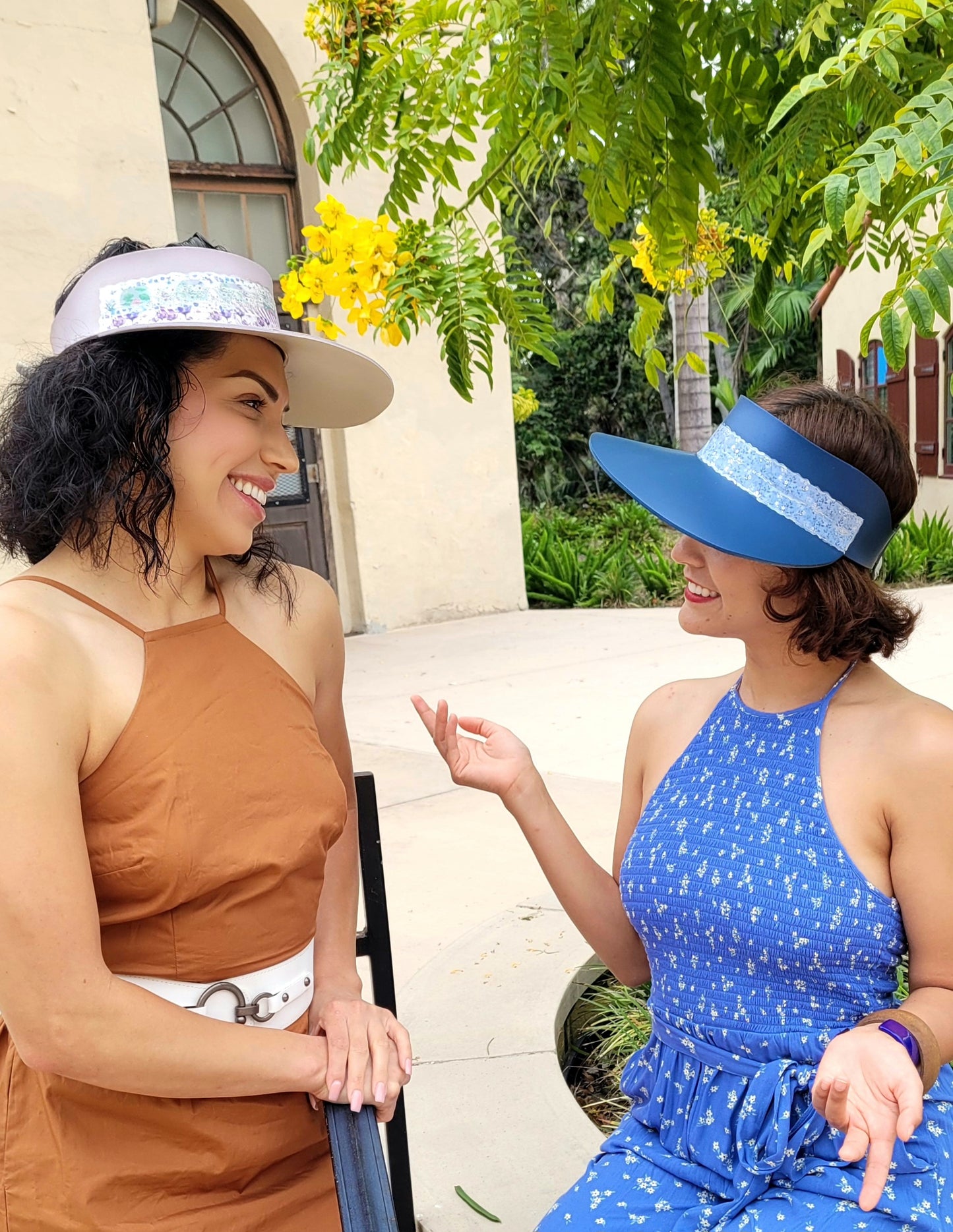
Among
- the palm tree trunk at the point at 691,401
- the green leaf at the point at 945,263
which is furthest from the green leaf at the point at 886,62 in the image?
the palm tree trunk at the point at 691,401

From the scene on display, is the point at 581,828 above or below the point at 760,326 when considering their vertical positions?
below

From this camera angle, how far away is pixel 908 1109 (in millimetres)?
1310

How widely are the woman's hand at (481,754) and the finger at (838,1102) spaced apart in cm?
69

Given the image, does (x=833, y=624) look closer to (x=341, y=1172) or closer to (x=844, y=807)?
(x=844, y=807)

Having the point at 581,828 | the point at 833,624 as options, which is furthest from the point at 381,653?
the point at 833,624

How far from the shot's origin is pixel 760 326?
7.86 ft

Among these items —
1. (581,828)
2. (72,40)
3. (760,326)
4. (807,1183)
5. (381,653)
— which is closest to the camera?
(807,1183)

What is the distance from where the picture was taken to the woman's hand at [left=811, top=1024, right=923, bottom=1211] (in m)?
1.30

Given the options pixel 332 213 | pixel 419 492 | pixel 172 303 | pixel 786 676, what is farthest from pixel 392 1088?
pixel 419 492

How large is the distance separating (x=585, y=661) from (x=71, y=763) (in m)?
6.44

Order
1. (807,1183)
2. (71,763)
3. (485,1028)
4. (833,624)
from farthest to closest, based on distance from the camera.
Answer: (485,1028) → (833,624) → (807,1183) → (71,763)

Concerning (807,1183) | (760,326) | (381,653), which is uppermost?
(760,326)

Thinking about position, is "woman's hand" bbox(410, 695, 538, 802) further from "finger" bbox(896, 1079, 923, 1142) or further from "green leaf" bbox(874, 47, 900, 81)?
"green leaf" bbox(874, 47, 900, 81)

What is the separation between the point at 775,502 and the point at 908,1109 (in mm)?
796
